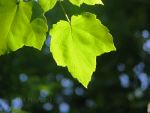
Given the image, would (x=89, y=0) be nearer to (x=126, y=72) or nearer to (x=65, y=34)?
(x=65, y=34)

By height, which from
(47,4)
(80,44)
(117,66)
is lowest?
(117,66)

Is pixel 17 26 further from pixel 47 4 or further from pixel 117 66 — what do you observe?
Result: pixel 117 66

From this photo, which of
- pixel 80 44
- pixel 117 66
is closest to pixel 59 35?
pixel 80 44

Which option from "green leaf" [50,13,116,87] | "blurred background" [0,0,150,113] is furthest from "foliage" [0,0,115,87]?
"blurred background" [0,0,150,113]

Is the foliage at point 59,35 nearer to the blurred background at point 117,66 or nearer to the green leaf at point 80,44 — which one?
the green leaf at point 80,44

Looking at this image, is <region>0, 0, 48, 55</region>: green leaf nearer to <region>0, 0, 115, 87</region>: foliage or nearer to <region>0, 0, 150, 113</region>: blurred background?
<region>0, 0, 115, 87</region>: foliage

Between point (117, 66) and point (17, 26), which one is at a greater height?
point (17, 26)

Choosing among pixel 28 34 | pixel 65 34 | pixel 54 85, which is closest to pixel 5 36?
pixel 28 34
